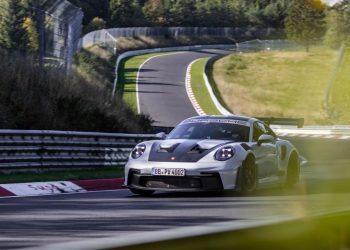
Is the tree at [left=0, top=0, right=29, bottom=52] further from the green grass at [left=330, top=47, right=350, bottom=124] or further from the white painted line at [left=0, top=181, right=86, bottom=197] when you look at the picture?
the green grass at [left=330, top=47, right=350, bottom=124]

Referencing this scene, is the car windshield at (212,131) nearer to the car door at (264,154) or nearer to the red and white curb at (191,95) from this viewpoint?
the car door at (264,154)

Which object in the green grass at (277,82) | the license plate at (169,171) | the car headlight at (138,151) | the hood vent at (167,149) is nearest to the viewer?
the license plate at (169,171)

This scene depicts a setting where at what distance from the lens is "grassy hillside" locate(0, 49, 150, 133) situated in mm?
19375

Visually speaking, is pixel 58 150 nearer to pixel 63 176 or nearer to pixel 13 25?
pixel 63 176

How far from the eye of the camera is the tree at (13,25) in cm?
2024

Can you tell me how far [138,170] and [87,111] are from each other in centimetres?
1002

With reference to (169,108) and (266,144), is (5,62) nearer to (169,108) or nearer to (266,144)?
(266,144)

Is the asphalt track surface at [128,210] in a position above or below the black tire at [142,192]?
above

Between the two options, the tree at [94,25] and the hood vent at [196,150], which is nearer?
the hood vent at [196,150]

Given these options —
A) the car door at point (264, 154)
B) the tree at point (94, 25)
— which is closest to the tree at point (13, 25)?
the car door at point (264, 154)

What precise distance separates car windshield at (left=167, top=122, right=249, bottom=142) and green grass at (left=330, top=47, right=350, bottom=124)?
4338 cm

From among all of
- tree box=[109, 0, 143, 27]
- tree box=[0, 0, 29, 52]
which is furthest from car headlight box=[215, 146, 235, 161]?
tree box=[109, 0, 143, 27]

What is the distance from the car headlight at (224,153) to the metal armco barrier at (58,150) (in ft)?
15.8

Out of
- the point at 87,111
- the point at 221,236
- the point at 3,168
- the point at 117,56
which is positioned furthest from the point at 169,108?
the point at 221,236
